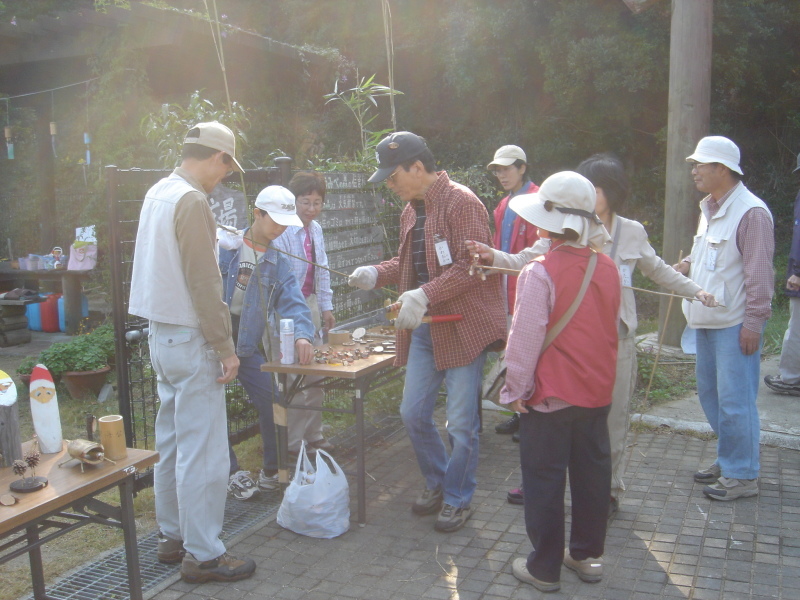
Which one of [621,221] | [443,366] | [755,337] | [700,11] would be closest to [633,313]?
[621,221]

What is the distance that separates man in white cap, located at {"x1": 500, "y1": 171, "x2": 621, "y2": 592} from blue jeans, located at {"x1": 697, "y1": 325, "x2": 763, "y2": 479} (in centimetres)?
138

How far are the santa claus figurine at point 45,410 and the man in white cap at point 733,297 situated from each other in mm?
3276

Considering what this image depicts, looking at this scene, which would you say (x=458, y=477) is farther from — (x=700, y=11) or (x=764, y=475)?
(x=700, y=11)

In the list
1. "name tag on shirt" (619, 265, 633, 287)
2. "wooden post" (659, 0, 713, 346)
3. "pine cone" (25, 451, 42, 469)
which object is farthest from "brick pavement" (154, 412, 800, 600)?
"wooden post" (659, 0, 713, 346)

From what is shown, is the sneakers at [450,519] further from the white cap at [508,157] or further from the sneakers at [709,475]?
the white cap at [508,157]

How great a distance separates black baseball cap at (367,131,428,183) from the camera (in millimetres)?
3607

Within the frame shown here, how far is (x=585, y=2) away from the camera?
1177 cm

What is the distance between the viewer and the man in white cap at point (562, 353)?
2.88 metres

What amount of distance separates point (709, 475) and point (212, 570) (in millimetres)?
2886

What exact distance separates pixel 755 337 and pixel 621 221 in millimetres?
982

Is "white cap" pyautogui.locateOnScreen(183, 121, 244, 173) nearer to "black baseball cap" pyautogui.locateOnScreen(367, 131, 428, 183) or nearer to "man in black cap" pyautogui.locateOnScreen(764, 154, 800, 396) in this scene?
"black baseball cap" pyautogui.locateOnScreen(367, 131, 428, 183)

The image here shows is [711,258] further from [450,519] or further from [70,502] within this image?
[70,502]

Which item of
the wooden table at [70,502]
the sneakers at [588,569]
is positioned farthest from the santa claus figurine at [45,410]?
the sneakers at [588,569]

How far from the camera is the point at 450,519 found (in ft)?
12.5
